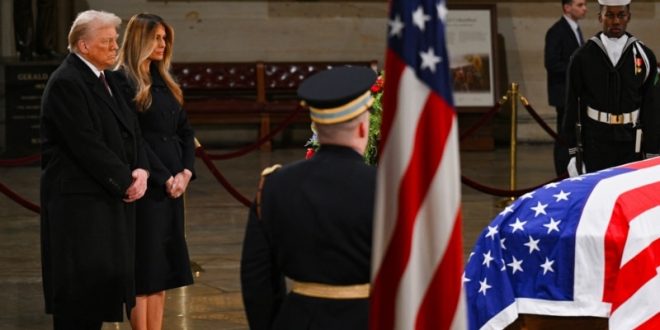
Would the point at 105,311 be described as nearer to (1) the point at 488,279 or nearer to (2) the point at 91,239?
(2) the point at 91,239

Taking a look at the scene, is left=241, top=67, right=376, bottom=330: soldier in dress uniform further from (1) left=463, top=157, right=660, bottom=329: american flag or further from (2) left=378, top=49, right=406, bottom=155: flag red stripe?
(1) left=463, top=157, right=660, bottom=329: american flag

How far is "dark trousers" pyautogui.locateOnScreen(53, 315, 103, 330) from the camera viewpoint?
6.10 metres

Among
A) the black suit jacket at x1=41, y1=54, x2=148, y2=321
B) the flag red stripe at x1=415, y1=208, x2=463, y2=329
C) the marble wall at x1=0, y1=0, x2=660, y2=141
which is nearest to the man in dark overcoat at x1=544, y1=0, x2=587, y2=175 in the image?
the marble wall at x1=0, y1=0, x2=660, y2=141

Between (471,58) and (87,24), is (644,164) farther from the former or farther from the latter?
(471,58)

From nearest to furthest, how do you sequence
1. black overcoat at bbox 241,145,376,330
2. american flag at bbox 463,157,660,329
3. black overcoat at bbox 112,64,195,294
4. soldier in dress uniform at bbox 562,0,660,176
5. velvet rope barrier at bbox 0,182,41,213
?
black overcoat at bbox 241,145,376,330 → american flag at bbox 463,157,660,329 → black overcoat at bbox 112,64,195,294 → soldier in dress uniform at bbox 562,0,660,176 → velvet rope barrier at bbox 0,182,41,213

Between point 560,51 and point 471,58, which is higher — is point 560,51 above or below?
above

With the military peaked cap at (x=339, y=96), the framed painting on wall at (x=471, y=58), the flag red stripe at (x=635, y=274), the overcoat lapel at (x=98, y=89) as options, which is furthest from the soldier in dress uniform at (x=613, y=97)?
the framed painting on wall at (x=471, y=58)

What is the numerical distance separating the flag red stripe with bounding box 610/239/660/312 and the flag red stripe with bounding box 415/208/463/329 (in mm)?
2684

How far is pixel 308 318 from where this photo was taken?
13.7 ft

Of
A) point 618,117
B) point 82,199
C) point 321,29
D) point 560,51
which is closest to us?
point 82,199

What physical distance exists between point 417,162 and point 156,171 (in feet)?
10.6

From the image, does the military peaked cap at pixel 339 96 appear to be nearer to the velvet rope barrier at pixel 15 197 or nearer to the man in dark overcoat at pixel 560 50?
the velvet rope barrier at pixel 15 197

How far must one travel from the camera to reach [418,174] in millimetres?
3662

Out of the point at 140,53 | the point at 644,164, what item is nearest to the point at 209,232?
the point at 140,53
